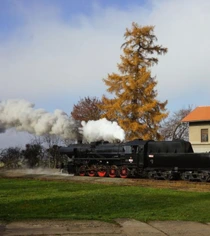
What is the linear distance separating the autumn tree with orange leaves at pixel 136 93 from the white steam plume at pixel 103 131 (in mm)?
4837

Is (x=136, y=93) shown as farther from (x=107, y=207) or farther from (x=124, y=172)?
(x=107, y=207)

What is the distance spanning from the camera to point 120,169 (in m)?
27.3

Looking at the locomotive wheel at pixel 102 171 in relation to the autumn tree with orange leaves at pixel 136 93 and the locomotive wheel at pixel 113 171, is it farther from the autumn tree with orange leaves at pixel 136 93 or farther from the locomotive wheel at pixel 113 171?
the autumn tree with orange leaves at pixel 136 93

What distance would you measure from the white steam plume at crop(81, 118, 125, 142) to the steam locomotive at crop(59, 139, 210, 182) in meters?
3.45

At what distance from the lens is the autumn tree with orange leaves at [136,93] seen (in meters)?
38.2

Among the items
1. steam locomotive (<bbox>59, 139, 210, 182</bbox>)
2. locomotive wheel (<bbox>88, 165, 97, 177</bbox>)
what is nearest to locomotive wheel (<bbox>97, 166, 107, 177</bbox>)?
steam locomotive (<bbox>59, 139, 210, 182</bbox>)

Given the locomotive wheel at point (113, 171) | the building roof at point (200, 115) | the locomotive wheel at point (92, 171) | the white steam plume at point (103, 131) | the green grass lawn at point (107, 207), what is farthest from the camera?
the building roof at point (200, 115)

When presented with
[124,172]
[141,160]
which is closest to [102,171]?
[124,172]

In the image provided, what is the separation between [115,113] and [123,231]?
102 feet

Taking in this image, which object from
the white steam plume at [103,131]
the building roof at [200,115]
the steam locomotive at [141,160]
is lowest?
the steam locomotive at [141,160]

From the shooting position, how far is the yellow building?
129ft

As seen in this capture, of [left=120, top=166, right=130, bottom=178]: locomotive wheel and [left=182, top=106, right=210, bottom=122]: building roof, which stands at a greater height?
[left=182, top=106, right=210, bottom=122]: building roof

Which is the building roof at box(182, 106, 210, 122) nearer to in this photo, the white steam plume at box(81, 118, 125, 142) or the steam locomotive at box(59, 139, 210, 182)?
the white steam plume at box(81, 118, 125, 142)

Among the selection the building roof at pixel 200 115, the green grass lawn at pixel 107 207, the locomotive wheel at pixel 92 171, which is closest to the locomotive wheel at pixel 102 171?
the locomotive wheel at pixel 92 171
